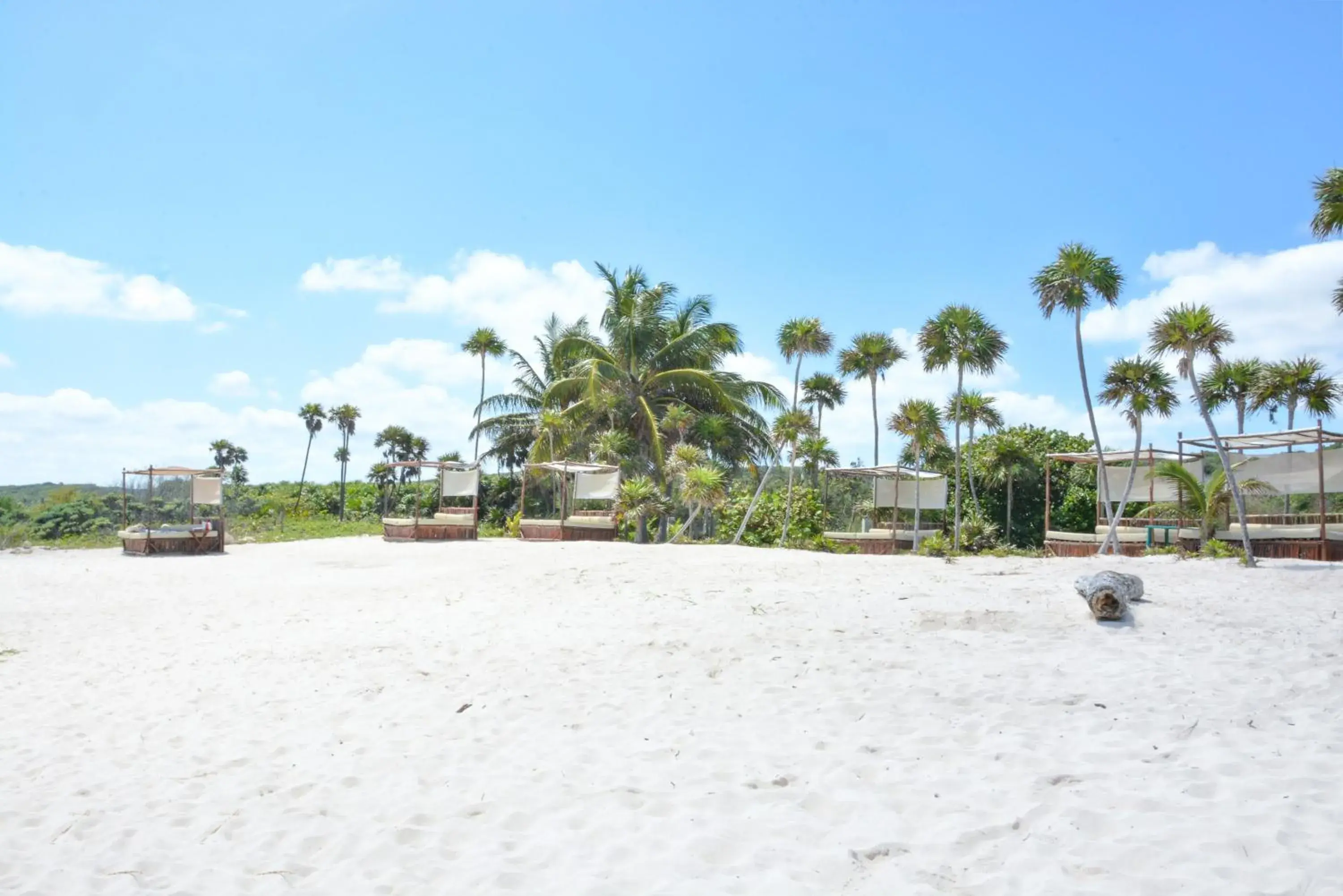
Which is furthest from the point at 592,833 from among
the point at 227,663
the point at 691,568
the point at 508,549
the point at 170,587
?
the point at 508,549

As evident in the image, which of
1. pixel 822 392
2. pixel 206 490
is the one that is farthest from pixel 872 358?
pixel 206 490

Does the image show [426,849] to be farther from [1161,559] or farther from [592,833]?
[1161,559]

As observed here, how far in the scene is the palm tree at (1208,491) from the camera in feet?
47.2

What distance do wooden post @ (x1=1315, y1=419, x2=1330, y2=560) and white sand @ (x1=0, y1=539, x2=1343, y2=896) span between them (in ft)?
14.5

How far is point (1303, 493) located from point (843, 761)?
43.5ft

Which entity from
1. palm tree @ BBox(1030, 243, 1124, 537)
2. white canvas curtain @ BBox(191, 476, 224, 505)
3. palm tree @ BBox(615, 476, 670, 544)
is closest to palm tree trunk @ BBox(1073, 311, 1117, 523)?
palm tree @ BBox(1030, 243, 1124, 537)

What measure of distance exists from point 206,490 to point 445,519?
560cm

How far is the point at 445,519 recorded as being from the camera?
75.9 feet

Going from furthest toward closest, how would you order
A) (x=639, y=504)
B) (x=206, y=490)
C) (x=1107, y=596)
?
(x=206, y=490), (x=639, y=504), (x=1107, y=596)

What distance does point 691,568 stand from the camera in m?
12.3

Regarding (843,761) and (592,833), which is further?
(843,761)

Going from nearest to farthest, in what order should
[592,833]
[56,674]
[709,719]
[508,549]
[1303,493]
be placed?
1. [592,833]
2. [709,719]
3. [56,674]
4. [1303,493]
5. [508,549]

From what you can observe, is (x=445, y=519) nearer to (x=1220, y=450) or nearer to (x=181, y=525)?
(x=181, y=525)

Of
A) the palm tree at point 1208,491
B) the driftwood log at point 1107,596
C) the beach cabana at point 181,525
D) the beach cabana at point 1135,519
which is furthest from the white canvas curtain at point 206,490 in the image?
the palm tree at point 1208,491
